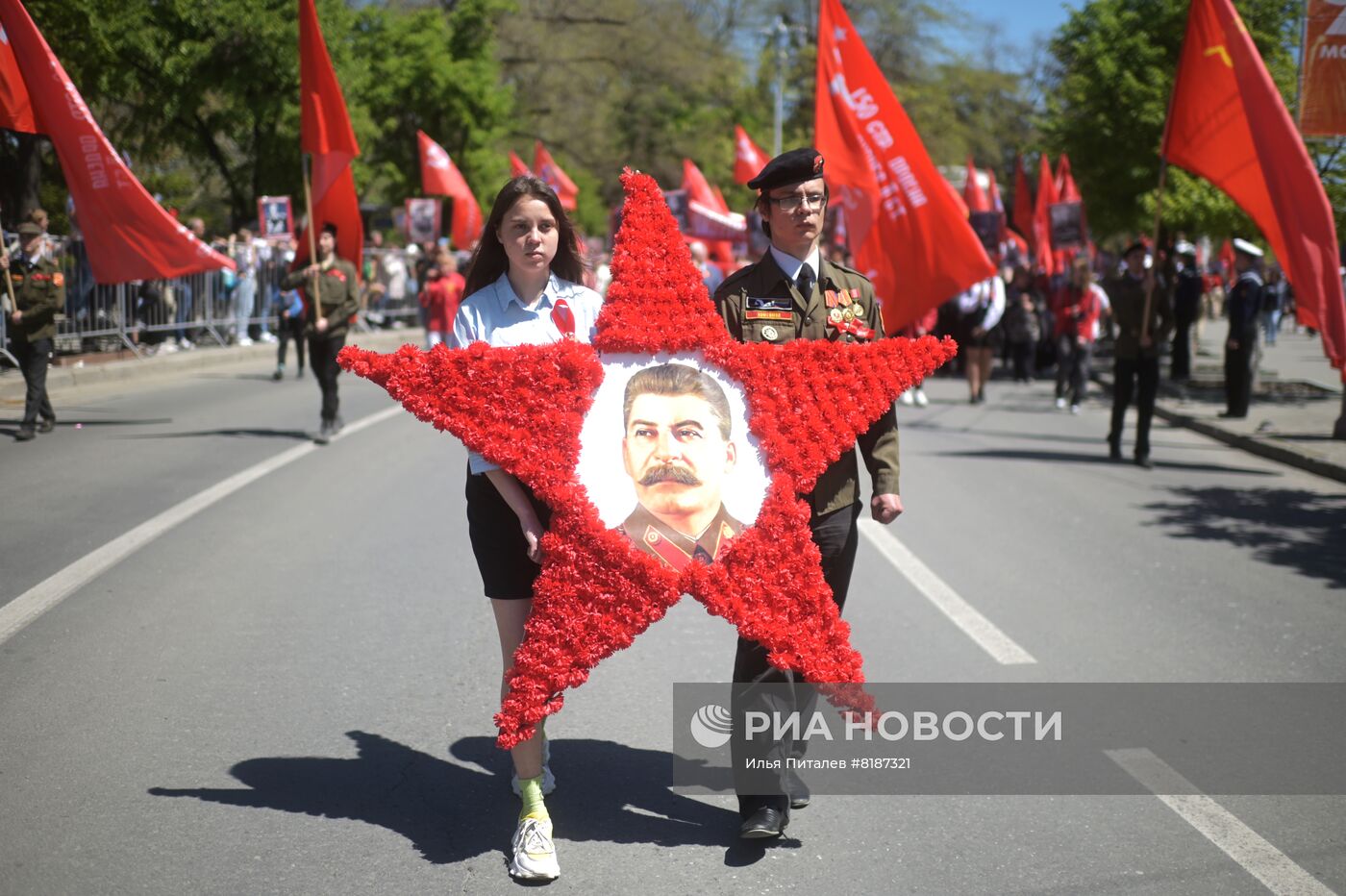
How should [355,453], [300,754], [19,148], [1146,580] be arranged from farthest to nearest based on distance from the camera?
[19,148], [355,453], [1146,580], [300,754]

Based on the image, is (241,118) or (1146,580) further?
(241,118)

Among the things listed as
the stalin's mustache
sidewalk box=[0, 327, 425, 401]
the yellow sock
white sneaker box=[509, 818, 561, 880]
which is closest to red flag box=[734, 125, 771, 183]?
sidewalk box=[0, 327, 425, 401]

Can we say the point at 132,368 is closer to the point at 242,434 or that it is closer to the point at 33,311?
the point at 242,434

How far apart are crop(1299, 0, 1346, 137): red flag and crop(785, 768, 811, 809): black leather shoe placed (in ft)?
30.8

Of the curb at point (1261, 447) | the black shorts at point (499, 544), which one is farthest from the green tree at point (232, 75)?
the black shorts at point (499, 544)

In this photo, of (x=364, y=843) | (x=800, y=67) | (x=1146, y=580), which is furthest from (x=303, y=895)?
(x=800, y=67)

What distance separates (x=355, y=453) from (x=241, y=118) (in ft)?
56.8

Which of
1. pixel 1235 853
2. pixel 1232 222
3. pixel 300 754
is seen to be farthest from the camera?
pixel 1232 222

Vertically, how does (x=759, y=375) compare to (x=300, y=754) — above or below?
above

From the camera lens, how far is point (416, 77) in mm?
37250

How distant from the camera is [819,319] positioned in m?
4.24

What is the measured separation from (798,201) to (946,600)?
12.4 feet

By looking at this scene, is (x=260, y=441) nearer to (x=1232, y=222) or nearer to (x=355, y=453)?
(x=355, y=453)

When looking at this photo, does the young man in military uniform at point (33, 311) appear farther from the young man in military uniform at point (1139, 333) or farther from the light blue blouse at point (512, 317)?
the light blue blouse at point (512, 317)
